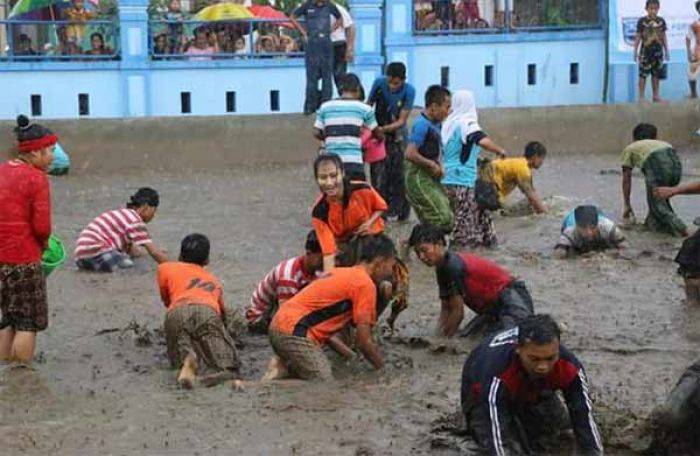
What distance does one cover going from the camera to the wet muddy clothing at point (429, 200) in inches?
445

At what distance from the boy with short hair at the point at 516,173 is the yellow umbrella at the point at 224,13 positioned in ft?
23.3

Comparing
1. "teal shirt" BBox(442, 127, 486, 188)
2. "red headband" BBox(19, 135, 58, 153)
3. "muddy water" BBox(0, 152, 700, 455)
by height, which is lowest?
"muddy water" BBox(0, 152, 700, 455)

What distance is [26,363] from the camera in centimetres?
785

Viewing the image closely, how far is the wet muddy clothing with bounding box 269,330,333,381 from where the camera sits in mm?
7441

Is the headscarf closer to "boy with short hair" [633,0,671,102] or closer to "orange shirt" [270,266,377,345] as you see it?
"orange shirt" [270,266,377,345]

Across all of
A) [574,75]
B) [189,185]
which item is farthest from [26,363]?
[574,75]

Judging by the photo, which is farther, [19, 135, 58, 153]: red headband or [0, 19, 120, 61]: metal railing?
[0, 19, 120, 61]: metal railing

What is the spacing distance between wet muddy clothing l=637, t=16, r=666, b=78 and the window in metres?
6.39

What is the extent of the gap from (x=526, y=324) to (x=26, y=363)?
3214 mm

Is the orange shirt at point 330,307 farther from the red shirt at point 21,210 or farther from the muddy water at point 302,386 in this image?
the red shirt at point 21,210

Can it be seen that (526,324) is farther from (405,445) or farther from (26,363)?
(26,363)

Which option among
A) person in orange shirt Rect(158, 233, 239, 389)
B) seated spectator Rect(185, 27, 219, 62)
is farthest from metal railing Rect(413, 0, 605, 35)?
person in orange shirt Rect(158, 233, 239, 389)

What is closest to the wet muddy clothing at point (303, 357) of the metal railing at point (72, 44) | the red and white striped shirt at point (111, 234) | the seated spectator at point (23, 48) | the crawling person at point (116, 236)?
the crawling person at point (116, 236)

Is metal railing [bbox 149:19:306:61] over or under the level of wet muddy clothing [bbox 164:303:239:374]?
over
